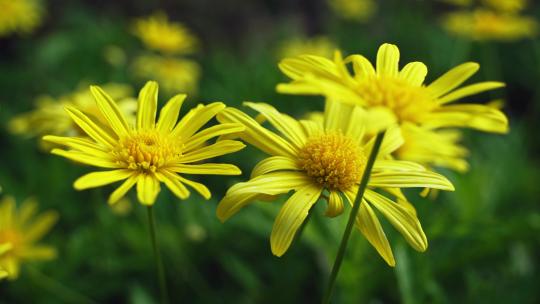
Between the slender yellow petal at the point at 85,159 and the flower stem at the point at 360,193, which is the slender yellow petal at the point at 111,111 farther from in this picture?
the flower stem at the point at 360,193

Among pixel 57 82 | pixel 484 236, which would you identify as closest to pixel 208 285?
pixel 484 236

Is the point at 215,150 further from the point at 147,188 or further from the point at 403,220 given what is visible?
the point at 403,220

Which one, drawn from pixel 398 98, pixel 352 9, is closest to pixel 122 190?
pixel 398 98

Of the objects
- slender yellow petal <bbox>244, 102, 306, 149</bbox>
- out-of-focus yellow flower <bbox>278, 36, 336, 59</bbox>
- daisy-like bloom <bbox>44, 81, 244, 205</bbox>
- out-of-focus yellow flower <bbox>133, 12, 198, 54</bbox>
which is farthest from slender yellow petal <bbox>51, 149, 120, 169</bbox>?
out-of-focus yellow flower <bbox>278, 36, 336, 59</bbox>

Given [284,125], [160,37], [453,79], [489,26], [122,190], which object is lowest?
[122,190]

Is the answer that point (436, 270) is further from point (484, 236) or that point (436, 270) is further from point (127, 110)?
point (127, 110)

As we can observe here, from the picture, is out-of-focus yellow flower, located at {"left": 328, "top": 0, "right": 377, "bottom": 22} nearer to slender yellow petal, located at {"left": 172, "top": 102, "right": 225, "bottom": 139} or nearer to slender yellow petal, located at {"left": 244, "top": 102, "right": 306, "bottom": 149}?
slender yellow petal, located at {"left": 244, "top": 102, "right": 306, "bottom": 149}

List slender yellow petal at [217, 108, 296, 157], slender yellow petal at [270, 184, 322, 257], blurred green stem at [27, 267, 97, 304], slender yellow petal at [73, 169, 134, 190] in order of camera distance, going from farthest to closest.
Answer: blurred green stem at [27, 267, 97, 304]
slender yellow petal at [217, 108, 296, 157]
slender yellow petal at [270, 184, 322, 257]
slender yellow petal at [73, 169, 134, 190]
